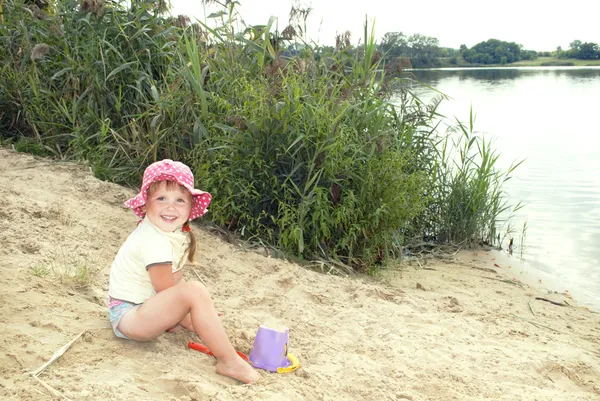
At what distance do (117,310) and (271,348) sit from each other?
0.75 meters

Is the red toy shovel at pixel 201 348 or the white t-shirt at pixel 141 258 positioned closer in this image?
the white t-shirt at pixel 141 258

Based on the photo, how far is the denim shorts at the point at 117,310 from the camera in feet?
10.0

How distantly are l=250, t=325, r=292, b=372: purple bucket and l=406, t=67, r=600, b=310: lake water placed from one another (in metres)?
3.61

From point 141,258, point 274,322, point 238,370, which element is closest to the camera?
point 238,370

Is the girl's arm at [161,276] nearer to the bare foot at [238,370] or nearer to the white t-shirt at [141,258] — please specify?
the white t-shirt at [141,258]

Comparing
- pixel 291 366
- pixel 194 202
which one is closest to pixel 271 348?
pixel 291 366

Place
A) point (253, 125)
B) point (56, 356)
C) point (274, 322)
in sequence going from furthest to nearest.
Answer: point (253, 125) < point (274, 322) < point (56, 356)

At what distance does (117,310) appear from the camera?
10.1 feet

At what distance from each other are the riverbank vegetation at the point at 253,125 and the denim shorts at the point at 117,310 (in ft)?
6.52

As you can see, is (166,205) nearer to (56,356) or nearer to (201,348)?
(201,348)

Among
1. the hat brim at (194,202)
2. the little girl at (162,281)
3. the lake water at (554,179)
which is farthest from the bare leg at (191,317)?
the lake water at (554,179)

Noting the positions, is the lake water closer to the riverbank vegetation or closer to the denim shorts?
the riverbank vegetation

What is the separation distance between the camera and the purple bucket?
10.2 ft

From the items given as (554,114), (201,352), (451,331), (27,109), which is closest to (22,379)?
(201,352)
